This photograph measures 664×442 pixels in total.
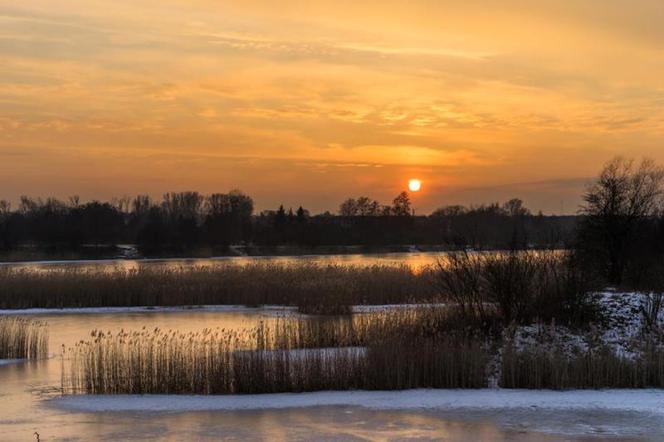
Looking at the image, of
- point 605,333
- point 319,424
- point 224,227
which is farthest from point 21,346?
point 224,227

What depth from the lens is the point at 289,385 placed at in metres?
10.8

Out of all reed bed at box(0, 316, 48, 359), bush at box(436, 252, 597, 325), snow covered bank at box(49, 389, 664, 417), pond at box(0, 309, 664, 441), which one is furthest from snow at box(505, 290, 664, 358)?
reed bed at box(0, 316, 48, 359)

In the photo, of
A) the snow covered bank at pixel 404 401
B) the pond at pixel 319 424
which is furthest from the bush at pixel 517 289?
the pond at pixel 319 424

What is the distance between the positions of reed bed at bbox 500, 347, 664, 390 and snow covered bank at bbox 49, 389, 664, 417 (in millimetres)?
238

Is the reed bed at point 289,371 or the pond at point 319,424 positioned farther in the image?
the reed bed at point 289,371

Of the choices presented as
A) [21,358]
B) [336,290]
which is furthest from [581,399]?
[336,290]

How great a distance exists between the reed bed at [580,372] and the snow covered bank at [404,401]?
0.78 ft

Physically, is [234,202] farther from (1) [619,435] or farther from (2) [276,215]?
(1) [619,435]

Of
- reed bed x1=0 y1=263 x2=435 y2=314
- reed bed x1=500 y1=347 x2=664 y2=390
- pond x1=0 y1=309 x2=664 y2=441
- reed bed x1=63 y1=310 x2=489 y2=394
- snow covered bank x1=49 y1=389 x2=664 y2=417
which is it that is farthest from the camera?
reed bed x1=0 y1=263 x2=435 y2=314

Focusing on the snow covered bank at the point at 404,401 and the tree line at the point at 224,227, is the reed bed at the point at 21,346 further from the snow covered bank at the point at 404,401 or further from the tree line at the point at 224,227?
the tree line at the point at 224,227

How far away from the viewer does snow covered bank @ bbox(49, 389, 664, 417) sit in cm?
961

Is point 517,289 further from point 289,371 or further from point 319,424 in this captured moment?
point 319,424

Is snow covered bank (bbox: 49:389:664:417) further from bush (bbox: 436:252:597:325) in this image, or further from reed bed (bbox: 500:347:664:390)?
bush (bbox: 436:252:597:325)

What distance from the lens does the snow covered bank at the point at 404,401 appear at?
31.5ft
